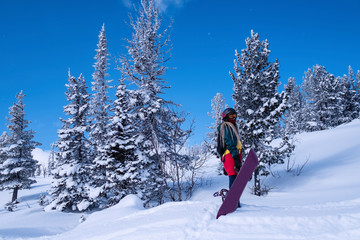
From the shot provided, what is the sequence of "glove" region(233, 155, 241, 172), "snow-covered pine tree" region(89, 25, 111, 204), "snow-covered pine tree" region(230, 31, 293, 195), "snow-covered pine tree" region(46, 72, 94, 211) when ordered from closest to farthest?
"glove" region(233, 155, 241, 172), "snow-covered pine tree" region(230, 31, 293, 195), "snow-covered pine tree" region(46, 72, 94, 211), "snow-covered pine tree" region(89, 25, 111, 204)

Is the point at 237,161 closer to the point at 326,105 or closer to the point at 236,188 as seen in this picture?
the point at 236,188

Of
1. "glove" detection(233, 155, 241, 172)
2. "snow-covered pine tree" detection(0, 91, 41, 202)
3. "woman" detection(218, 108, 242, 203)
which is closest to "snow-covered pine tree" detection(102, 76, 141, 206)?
"woman" detection(218, 108, 242, 203)

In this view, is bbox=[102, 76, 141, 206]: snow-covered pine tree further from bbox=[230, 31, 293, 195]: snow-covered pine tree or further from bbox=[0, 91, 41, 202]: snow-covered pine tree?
bbox=[0, 91, 41, 202]: snow-covered pine tree

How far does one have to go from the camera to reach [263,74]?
41.9 feet

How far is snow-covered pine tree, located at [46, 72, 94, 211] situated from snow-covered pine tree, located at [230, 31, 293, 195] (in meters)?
11.2

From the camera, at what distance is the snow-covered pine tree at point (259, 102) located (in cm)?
1201

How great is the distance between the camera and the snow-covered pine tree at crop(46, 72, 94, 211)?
14617mm

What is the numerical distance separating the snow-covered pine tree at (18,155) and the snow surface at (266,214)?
1254cm

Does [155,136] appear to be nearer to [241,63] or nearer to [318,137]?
[241,63]

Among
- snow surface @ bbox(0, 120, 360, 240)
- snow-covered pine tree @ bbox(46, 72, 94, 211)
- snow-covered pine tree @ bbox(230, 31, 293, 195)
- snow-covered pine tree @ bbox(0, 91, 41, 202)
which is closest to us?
snow surface @ bbox(0, 120, 360, 240)

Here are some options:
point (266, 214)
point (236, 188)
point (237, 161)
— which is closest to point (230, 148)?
point (237, 161)

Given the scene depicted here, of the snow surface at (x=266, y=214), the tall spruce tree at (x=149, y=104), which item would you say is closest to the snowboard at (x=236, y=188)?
the snow surface at (x=266, y=214)

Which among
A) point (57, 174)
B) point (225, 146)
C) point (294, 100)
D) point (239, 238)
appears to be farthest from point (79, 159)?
point (294, 100)

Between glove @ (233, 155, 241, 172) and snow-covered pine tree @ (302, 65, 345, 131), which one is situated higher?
snow-covered pine tree @ (302, 65, 345, 131)
